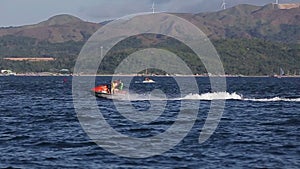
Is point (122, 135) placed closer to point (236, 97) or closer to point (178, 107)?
point (178, 107)

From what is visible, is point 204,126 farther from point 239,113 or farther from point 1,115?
point 1,115

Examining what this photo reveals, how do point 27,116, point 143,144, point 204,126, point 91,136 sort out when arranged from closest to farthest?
point 143,144
point 91,136
point 204,126
point 27,116

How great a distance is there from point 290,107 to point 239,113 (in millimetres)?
10693

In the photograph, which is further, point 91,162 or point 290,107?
point 290,107

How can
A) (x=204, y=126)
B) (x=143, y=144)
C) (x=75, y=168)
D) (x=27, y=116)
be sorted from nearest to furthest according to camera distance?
(x=75, y=168) < (x=143, y=144) < (x=204, y=126) < (x=27, y=116)

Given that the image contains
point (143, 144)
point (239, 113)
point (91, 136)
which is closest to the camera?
point (143, 144)

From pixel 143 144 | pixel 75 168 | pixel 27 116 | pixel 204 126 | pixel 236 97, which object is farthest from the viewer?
pixel 236 97

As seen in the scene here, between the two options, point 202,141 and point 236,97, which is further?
point 236,97

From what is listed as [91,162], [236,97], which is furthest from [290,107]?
[91,162]

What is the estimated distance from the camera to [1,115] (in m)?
57.7

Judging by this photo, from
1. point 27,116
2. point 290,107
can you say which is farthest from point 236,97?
point 27,116

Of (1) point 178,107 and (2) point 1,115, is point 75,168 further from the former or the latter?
(1) point 178,107

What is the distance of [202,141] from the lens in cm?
3909

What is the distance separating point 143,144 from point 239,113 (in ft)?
79.8
